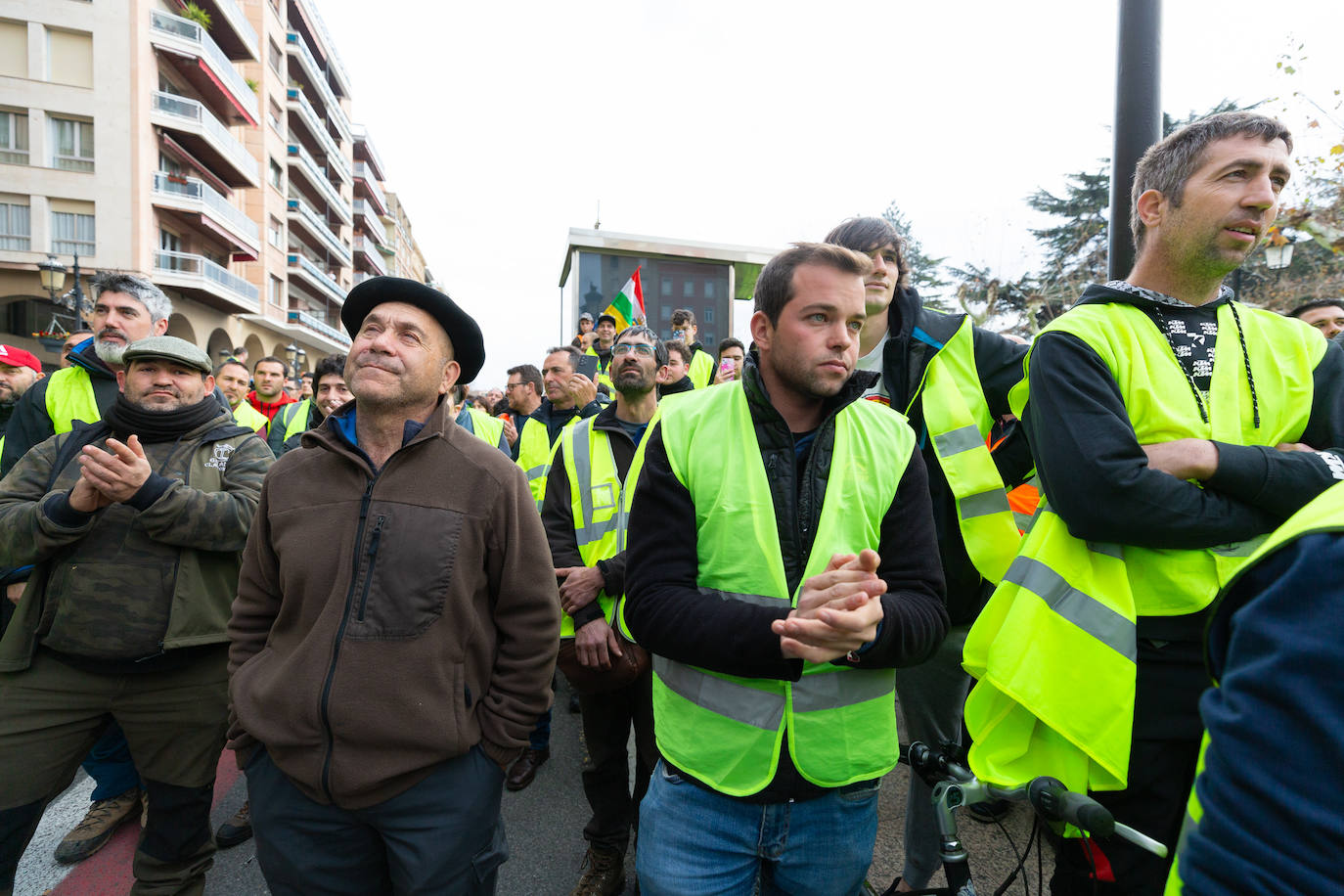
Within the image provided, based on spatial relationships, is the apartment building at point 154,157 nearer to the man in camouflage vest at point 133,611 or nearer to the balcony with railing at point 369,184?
the balcony with railing at point 369,184

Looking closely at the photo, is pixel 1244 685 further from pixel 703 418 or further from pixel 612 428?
pixel 612 428

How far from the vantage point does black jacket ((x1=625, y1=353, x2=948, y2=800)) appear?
62.0 inches

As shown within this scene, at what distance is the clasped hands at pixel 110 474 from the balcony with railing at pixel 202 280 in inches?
1216

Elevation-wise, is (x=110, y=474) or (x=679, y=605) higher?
(x=110, y=474)

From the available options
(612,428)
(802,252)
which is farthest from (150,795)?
(802,252)

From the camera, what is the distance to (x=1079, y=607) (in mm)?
1618

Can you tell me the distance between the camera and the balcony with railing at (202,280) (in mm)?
27672

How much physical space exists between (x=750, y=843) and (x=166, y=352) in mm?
2790

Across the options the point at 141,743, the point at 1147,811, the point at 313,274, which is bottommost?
the point at 141,743

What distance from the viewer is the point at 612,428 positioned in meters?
3.32

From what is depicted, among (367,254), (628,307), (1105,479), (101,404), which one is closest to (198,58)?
(628,307)

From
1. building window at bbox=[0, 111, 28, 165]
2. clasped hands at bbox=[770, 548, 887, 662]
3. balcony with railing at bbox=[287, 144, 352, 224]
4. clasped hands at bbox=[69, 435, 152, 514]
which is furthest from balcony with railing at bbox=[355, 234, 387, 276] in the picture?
clasped hands at bbox=[770, 548, 887, 662]

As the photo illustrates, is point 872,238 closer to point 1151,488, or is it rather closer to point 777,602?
point 1151,488

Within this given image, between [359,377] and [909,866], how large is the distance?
2.63 metres
